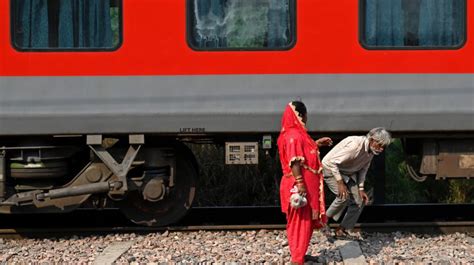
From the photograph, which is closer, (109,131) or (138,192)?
(109,131)

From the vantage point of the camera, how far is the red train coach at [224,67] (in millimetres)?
7363

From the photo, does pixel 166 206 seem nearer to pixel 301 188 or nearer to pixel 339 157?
pixel 339 157

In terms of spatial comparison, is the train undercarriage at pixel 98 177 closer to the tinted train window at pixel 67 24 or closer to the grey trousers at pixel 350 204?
the tinted train window at pixel 67 24

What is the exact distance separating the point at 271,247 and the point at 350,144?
1201mm

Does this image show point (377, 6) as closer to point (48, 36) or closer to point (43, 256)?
point (48, 36)

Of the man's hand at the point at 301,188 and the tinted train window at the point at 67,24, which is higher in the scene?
the tinted train window at the point at 67,24

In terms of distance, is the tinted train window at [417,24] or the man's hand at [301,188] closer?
the man's hand at [301,188]

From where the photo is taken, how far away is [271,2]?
291 inches

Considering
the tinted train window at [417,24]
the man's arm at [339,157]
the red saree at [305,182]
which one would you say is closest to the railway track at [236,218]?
the man's arm at [339,157]

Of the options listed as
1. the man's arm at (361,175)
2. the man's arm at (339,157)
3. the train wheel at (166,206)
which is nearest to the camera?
the man's arm at (339,157)

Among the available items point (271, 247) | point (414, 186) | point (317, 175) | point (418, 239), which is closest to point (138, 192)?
point (271, 247)

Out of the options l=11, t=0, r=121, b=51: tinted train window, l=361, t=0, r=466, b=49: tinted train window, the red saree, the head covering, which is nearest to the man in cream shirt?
the red saree

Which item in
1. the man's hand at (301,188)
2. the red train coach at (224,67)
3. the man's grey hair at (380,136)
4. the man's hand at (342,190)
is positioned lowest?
the man's hand at (342,190)

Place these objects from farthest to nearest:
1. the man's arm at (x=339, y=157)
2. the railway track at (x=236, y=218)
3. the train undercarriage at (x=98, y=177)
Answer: the railway track at (x=236, y=218) → the train undercarriage at (x=98, y=177) → the man's arm at (x=339, y=157)
